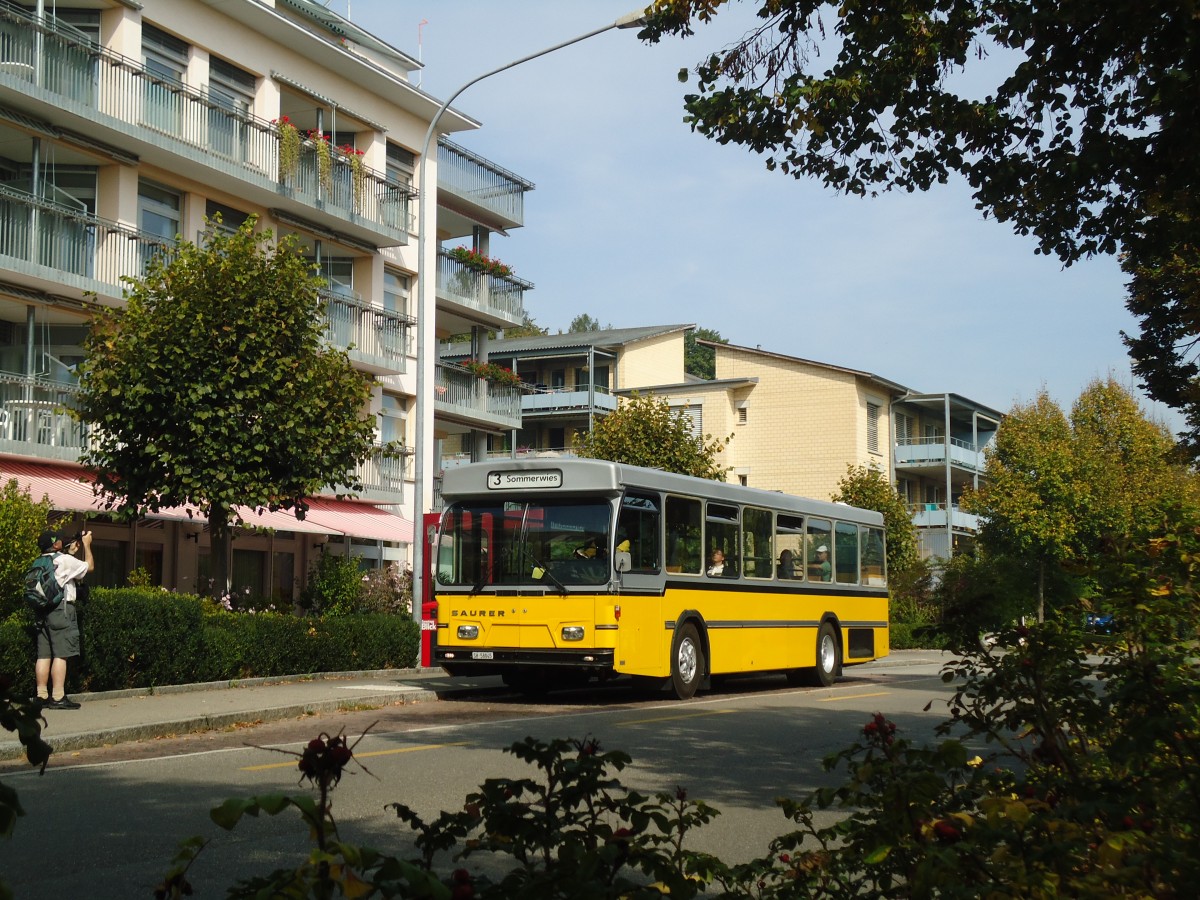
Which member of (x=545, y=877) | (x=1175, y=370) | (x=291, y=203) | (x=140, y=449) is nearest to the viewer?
(x=545, y=877)

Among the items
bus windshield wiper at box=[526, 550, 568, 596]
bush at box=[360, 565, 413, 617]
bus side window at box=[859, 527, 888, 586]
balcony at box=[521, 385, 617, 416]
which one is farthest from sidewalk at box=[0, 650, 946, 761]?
balcony at box=[521, 385, 617, 416]

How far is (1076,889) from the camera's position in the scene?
121 inches

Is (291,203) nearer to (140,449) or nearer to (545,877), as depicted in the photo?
(140,449)

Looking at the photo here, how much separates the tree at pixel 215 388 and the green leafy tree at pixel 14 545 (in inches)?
102

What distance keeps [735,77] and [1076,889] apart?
7843 mm

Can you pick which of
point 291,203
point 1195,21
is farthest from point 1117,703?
point 291,203

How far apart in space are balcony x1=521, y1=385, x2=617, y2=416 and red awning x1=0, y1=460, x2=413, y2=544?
27169 mm

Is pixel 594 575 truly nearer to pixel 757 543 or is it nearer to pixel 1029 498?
pixel 757 543

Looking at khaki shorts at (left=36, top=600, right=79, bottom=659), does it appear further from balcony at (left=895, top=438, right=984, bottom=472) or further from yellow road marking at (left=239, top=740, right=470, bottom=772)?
balcony at (left=895, top=438, right=984, bottom=472)

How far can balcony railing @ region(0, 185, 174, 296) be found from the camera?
2409 cm

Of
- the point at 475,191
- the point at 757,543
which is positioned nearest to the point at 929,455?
the point at 475,191

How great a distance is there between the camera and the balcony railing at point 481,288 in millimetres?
39281

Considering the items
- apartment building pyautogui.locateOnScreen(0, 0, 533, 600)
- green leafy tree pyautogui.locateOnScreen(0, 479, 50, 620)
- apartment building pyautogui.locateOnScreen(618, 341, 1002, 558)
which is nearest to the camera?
green leafy tree pyautogui.locateOnScreen(0, 479, 50, 620)

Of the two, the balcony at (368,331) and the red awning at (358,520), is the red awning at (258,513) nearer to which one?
the red awning at (358,520)
